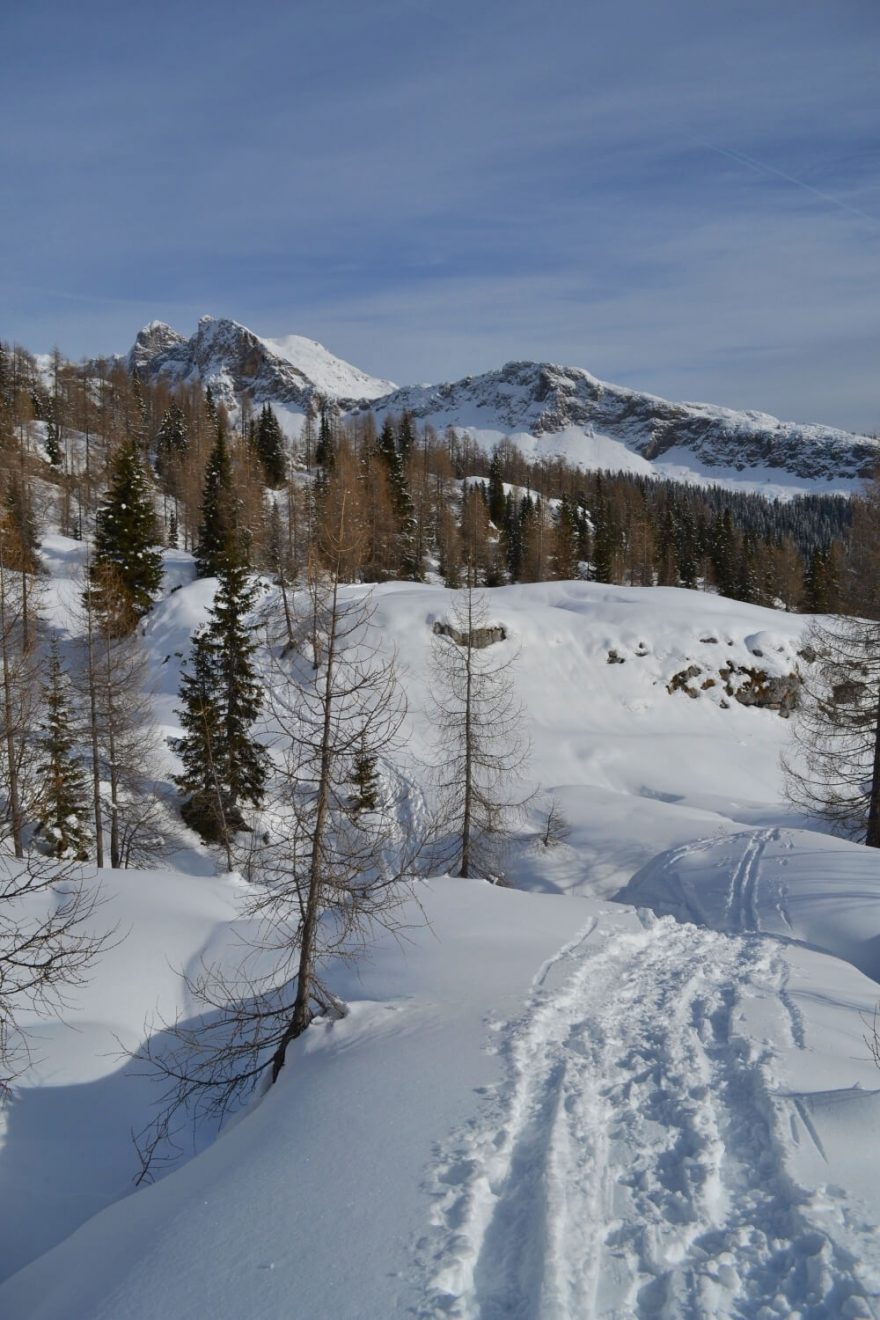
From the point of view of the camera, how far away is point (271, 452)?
71.2 m

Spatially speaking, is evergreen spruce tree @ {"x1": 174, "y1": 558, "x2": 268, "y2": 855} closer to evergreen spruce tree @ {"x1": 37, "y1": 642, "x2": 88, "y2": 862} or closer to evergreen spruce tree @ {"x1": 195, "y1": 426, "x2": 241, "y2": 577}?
evergreen spruce tree @ {"x1": 37, "y1": 642, "x2": 88, "y2": 862}

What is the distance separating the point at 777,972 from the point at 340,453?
62856mm

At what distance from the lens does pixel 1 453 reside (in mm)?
41875

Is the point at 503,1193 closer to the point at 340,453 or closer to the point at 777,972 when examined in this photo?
the point at 777,972

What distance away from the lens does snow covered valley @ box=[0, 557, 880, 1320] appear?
13.0 ft

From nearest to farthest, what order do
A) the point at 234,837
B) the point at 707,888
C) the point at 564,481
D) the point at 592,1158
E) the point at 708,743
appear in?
1. the point at 592,1158
2. the point at 707,888
3. the point at 234,837
4. the point at 708,743
5. the point at 564,481

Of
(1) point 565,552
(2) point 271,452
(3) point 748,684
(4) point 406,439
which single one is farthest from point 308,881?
(4) point 406,439

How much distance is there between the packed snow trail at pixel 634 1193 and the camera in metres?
3.75

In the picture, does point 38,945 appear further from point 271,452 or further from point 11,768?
point 271,452

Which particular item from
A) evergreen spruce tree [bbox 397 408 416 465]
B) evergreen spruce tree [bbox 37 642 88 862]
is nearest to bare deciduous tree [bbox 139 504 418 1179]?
evergreen spruce tree [bbox 37 642 88 862]

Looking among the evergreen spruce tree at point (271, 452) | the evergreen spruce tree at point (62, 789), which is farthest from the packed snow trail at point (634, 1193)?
the evergreen spruce tree at point (271, 452)

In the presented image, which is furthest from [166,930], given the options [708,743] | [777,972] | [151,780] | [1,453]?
[1,453]

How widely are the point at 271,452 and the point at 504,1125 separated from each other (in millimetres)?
72583

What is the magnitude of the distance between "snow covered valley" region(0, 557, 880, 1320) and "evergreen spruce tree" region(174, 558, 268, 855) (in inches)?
321
